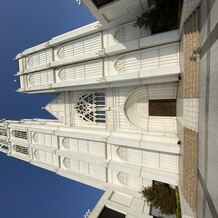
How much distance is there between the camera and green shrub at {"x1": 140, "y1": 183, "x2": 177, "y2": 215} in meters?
12.3

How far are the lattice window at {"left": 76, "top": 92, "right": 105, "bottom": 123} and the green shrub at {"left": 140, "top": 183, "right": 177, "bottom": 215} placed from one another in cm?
609

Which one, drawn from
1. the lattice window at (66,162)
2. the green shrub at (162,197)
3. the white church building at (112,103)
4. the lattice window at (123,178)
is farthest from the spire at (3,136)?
the green shrub at (162,197)

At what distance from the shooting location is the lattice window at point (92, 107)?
16.7m

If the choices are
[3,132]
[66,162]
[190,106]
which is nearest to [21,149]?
[3,132]

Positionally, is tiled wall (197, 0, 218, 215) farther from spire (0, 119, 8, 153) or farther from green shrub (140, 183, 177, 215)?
spire (0, 119, 8, 153)

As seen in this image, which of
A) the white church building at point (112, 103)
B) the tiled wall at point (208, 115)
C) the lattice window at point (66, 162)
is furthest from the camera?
the lattice window at point (66, 162)

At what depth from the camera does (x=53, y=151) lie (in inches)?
727

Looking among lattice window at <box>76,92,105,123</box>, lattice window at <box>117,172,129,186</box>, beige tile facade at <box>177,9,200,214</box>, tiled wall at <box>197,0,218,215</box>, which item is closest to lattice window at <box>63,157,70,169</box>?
lattice window at <box>76,92,105,123</box>

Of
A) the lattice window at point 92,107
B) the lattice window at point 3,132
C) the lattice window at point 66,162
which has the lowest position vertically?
the lattice window at point 66,162

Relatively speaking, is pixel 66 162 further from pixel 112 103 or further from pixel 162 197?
pixel 162 197

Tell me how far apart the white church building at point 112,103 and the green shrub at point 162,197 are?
2.31 feet

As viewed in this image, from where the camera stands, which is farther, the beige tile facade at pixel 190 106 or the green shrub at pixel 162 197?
the green shrub at pixel 162 197

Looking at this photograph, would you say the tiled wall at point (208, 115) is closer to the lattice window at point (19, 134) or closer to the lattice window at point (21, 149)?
the lattice window at point (19, 134)

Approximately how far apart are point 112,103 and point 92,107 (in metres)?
2.10
